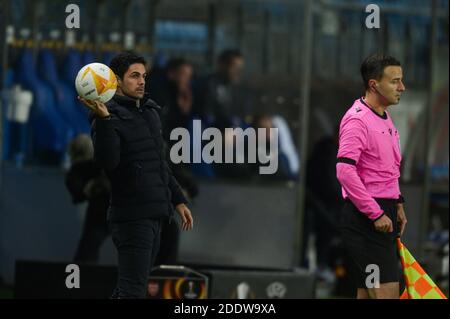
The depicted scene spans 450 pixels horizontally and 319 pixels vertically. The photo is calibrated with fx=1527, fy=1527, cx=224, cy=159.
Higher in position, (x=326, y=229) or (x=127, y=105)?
(x=127, y=105)

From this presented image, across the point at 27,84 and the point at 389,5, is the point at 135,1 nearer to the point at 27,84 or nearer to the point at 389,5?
the point at 27,84

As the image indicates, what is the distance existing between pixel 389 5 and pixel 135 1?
7.89 ft

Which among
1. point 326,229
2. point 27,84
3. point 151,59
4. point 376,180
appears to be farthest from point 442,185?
point 376,180

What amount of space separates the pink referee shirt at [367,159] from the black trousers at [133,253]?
3.70ft

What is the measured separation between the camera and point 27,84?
1325cm

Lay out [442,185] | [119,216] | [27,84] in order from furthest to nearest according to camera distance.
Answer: [442,185]
[27,84]
[119,216]

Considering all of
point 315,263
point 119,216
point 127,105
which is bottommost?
point 315,263

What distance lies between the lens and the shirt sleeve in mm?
8438

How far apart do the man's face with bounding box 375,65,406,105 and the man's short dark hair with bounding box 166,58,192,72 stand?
15.6 feet

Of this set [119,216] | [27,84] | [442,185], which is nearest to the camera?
[119,216]

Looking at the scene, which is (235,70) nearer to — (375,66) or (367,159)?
(375,66)

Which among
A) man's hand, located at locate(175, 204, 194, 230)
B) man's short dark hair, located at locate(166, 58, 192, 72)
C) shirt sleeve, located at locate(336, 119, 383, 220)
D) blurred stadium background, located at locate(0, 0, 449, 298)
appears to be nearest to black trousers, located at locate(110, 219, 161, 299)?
man's hand, located at locate(175, 204, 194, 230)

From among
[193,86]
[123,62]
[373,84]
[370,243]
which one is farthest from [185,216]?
[193,86]

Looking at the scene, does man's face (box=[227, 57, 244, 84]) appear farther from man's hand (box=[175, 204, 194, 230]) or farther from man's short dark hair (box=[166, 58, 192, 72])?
man's hand (box=[175, 204, 194, 230])
